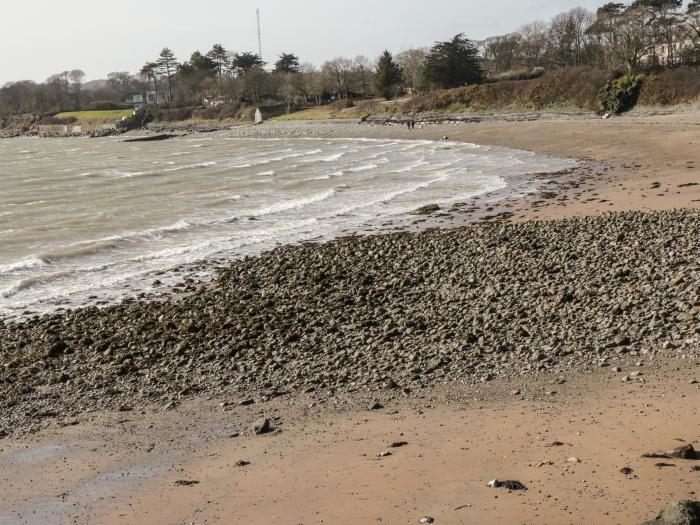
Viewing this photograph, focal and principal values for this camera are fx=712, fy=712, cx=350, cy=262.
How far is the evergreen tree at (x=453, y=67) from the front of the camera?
87688 millimetres

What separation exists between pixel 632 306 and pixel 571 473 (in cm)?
525

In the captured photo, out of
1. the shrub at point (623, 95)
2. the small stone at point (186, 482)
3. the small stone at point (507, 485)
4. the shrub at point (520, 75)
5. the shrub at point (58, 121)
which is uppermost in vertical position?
the shrub at point (58, 121)

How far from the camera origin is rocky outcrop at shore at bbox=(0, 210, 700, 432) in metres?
10.1

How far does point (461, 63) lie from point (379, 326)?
3197 inches

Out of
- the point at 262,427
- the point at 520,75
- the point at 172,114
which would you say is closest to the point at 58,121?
the point at 172,114

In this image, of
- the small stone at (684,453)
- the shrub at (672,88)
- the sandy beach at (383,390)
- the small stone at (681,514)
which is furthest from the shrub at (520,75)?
the small stone at (681,514)

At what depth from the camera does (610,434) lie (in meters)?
7.41

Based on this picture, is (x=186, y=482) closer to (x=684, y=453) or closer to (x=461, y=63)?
(x=684, y=453)

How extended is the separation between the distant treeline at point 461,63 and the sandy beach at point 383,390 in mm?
53318

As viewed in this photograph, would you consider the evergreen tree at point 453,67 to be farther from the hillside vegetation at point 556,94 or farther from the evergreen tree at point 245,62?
the evergreen tree at point 245,62

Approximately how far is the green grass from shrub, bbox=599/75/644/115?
3941 inches

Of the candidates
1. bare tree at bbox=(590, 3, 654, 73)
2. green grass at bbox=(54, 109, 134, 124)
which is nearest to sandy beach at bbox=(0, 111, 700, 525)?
bare tree at bbox=(590, 3, 654, 73)

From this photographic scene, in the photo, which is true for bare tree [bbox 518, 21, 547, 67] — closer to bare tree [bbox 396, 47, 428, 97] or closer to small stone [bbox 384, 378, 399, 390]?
bare tree [bbox 396, 47, 428, 97]

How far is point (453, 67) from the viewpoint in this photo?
87.7 metres
